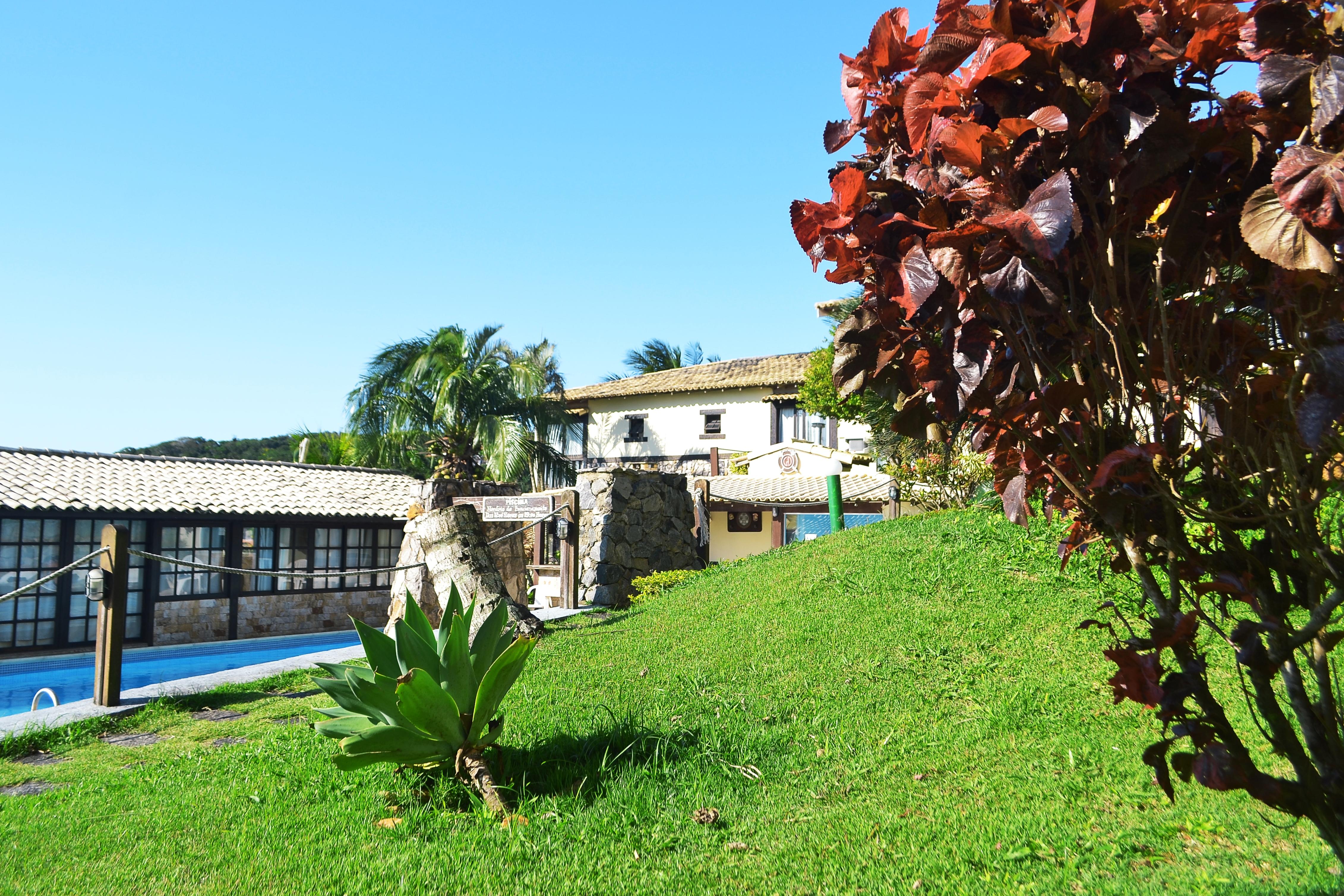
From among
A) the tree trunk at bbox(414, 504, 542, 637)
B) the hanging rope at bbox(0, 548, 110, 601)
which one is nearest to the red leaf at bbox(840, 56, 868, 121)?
the hanging rope at bbox(0, 548, 110, 601)

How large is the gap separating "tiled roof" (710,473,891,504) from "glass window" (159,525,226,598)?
434 inches

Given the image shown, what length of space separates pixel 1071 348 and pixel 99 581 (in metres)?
7.70

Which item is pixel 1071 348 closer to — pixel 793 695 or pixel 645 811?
pixel 645 811

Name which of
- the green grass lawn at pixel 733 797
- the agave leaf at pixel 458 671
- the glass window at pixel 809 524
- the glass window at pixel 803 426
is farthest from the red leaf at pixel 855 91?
the glass window at pixel 803 426

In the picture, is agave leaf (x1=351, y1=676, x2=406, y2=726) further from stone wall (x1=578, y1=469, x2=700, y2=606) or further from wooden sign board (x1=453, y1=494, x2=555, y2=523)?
stone wall (x1=578, y1=469, x2=700, y2=606)

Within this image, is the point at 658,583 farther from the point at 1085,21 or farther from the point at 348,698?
the point at 1085,21

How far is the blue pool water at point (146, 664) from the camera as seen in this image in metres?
13.5

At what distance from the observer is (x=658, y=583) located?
12766 mm

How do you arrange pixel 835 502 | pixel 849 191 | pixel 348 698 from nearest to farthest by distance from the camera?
pixel 849 191 → pixel 348 698 → pixel 835 502

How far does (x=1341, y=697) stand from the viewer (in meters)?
2.33

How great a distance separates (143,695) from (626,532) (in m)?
7.93

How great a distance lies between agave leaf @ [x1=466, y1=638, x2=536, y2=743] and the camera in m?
4.41

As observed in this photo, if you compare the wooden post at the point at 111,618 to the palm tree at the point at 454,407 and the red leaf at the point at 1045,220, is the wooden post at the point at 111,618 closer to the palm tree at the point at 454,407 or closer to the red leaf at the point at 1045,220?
the red leaf at the point at 1045,220

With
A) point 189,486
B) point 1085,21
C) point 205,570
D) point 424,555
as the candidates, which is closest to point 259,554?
point 189,486
